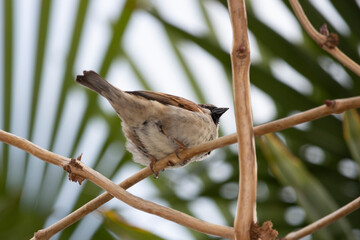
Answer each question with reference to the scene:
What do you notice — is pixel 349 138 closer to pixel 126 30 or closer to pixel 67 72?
pixel 126 30

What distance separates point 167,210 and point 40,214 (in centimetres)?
94

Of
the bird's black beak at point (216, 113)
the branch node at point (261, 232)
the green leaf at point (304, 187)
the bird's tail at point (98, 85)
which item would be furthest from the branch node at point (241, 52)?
the bird's black beak at point (216, 113)

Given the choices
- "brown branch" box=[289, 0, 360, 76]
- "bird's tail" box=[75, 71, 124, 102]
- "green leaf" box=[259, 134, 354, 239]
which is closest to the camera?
"brown branch" box=[289, 0, 360, 76]

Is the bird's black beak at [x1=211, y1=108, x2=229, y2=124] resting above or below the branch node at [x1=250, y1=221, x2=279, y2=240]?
above

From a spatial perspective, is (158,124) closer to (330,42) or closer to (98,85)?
(98,85)

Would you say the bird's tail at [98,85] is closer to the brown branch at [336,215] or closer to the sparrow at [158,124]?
the sparrow at [158,124]

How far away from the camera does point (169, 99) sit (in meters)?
2.06

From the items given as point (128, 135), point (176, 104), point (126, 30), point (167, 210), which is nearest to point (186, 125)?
point (176, 104)

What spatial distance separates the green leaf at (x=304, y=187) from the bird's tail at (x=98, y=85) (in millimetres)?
603

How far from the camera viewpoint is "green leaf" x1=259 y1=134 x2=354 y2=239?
152cm

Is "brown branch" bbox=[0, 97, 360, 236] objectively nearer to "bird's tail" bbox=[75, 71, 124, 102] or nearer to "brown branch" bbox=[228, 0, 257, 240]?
"brown branch" bbox=[228, 0, 257, 240]

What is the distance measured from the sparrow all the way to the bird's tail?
5 cm

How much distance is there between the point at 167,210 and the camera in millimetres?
1065

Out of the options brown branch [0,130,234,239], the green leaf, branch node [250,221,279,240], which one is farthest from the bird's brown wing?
branch node [250,221,279,240]
